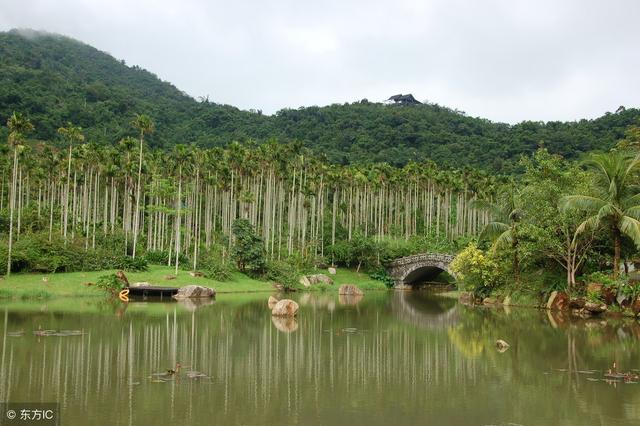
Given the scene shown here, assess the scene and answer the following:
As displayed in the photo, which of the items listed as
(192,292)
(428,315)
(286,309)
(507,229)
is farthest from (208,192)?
(286,309)

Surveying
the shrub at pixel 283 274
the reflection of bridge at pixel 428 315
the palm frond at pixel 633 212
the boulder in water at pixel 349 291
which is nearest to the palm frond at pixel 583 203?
the palm frond at pixel 633 212

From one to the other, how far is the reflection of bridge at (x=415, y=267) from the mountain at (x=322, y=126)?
45986 millimetres

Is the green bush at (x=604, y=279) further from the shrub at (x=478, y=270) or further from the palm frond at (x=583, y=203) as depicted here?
the shrub at (x=478, y=270)

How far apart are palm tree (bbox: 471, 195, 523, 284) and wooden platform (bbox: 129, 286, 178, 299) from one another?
96.2 feet

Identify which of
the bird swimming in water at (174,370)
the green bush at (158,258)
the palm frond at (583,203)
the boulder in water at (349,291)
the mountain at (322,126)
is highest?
the mountain at (322,126)

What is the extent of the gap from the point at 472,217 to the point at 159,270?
59.1 m

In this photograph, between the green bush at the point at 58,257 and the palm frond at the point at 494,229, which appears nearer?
the palm frond at the point at 494,229

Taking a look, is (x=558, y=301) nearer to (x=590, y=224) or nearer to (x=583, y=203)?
(x=590, y=224)

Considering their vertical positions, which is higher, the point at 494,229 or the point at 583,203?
the point at 583,203

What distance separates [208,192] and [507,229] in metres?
44.5

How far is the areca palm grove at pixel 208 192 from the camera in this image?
69062mm

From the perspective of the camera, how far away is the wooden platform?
53.8 meters

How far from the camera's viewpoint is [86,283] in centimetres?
5162

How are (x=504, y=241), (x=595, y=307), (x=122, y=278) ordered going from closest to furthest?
(x=595, y=307), (x=504, y=241), (x=122, y=278)
